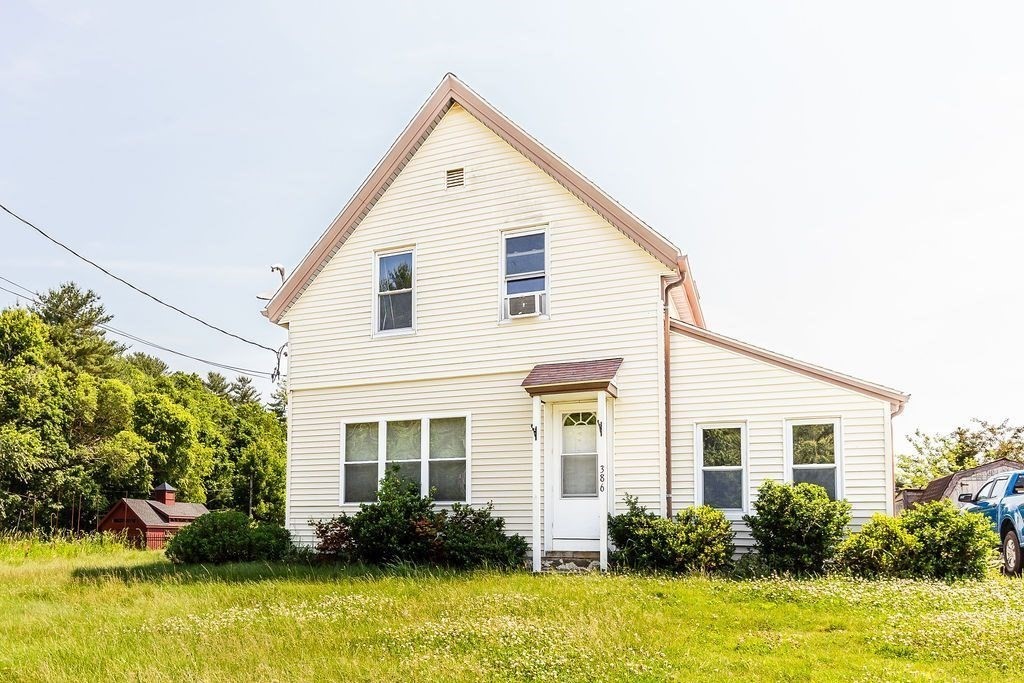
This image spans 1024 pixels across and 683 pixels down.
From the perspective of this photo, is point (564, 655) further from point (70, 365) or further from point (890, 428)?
point (70, 365)

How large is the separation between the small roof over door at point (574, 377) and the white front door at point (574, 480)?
69 centimetres

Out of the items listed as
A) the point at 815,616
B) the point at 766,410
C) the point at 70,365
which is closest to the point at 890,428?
the point at 766,410

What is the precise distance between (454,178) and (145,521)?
15437 mm

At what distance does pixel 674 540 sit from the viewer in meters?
13.8

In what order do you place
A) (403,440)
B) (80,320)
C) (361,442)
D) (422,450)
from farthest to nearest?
(80,320), (361,442), (403,440), (422,450)

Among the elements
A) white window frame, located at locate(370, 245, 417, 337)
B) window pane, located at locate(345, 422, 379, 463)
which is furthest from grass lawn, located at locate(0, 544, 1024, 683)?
white window frame, located at locate(370, 245, 417, 337)

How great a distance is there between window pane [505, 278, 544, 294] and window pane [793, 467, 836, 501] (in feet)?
17.8

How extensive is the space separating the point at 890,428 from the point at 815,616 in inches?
207

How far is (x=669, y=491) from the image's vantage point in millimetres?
15406

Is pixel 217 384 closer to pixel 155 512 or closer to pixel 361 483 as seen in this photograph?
pixel 155 512

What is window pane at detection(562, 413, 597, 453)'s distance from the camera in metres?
15.7

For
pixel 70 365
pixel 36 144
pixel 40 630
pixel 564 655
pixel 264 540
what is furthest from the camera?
pixel 70 365

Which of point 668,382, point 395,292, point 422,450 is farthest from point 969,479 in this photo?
point 395,292

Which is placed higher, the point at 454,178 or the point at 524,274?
the point at 454,178
